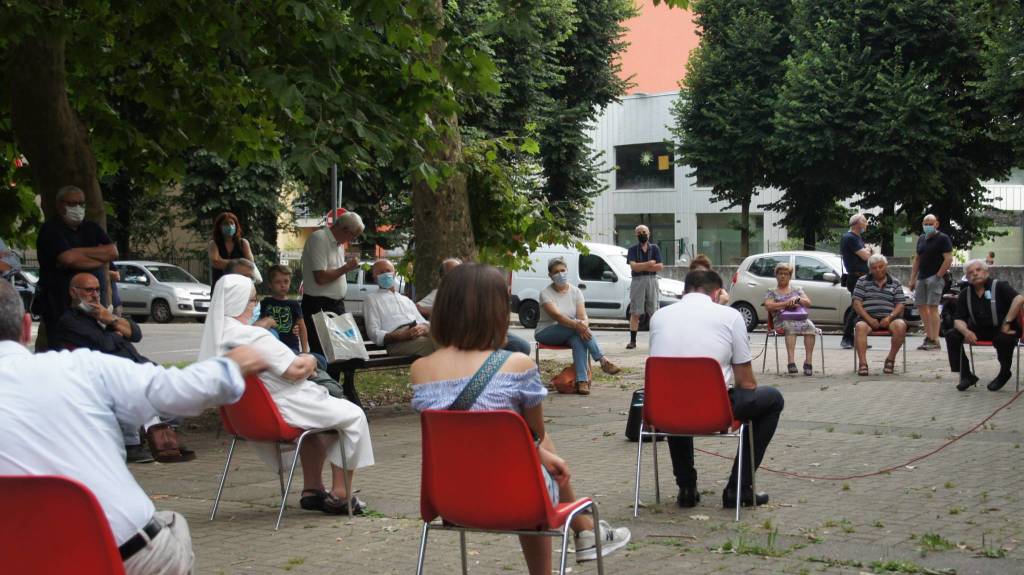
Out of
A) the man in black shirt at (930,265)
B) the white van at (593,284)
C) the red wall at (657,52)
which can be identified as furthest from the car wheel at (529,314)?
the red wall at (657,52)

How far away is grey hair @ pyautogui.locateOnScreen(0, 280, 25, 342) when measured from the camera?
3391 millimetres

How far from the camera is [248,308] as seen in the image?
734cm

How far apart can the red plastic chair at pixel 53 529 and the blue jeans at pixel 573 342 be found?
35.5 ft

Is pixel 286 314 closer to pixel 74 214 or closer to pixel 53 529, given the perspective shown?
pixel 74 214

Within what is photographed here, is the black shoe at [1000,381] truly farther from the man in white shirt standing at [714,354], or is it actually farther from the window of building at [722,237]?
the window of building at [722,237]

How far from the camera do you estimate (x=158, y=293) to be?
33438 millimetres

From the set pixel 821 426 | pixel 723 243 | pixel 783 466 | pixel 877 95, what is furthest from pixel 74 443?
pixel 723 243

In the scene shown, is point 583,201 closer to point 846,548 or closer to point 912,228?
point 912,228

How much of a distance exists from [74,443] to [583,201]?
38.0 m

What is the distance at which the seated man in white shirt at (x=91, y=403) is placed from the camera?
10.6ft

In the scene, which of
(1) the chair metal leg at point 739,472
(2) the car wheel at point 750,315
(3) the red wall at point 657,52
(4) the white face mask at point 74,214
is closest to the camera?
(1) the chair metal leg at point 739,472

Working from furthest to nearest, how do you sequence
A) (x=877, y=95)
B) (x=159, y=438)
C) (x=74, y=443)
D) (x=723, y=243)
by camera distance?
1. (x=723, y=243)
2. (x=877, y=95)
3. (x=159, y=438)
4. (x=74, y=443)

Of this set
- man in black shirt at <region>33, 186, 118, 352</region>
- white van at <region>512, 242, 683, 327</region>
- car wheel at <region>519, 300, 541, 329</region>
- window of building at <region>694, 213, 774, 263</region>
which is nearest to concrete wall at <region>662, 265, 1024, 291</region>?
white van at <region>512, 242, 683, 327</region>

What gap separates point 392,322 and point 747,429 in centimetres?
585
